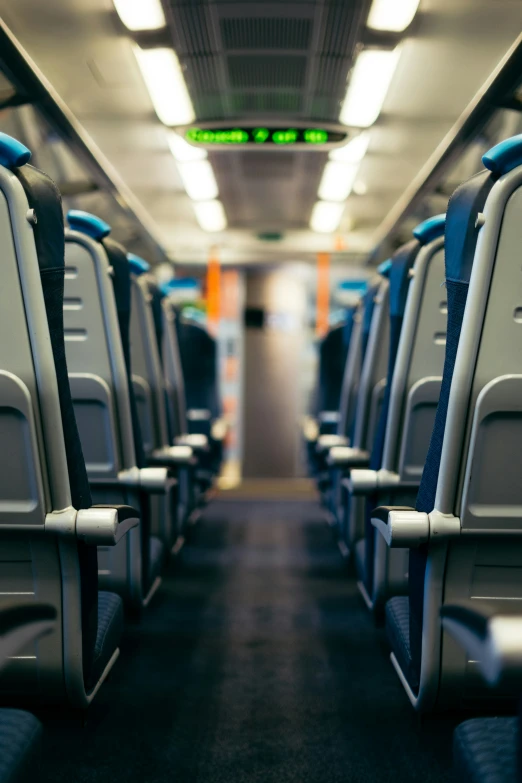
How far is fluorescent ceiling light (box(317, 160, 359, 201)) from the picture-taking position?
6.77 meters

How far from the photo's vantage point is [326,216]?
867 centimetres

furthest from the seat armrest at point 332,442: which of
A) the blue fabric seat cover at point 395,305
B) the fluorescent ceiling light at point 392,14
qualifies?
the fluorescent ceiling light at point 392,14

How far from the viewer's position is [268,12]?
399 centimetres

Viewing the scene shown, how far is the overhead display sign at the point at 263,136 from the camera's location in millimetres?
5664

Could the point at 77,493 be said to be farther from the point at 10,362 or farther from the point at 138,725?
the point at 138,725

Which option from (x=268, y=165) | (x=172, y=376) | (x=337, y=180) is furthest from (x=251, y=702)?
(x=337, y=180)

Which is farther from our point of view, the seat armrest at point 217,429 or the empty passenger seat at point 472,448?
the seat armrest at point 217,429

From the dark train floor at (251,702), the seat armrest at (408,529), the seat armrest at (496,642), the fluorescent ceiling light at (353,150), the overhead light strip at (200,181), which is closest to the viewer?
the seat armrest at (496,642)

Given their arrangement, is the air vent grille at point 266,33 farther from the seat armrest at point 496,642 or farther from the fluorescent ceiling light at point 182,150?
the seat armrest at point 496,642

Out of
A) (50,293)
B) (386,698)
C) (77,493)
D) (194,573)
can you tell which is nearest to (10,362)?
(50,293)

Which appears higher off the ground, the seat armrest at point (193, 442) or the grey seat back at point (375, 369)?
the grey seat back at point (375, 369)

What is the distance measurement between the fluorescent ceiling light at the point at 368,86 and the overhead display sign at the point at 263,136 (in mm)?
214

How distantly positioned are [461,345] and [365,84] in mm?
4096

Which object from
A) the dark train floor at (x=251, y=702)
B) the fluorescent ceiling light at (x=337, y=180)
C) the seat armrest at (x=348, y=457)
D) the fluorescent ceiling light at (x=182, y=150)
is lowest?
the dark train floor at (x=251, y=702)
